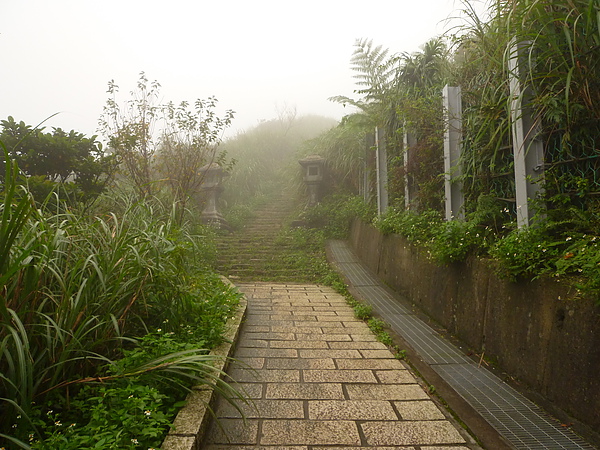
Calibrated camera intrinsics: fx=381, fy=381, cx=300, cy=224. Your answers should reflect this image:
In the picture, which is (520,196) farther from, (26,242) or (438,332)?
(26,242)

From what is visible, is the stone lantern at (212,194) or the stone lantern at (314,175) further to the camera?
the stone lantern at (314,175)

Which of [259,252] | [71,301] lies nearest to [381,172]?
[259,252]

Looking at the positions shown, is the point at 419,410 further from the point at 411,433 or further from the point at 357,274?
the point at 357,274

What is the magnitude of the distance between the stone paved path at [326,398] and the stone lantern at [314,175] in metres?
7.81

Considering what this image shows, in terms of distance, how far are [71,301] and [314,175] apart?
387 inches

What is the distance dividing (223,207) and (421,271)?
905 cm

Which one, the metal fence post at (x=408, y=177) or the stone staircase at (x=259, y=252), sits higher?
the metal fence post at (x=408, y=177)

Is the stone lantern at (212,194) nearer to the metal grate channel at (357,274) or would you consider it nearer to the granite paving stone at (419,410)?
the metal grate channel at (357,274)

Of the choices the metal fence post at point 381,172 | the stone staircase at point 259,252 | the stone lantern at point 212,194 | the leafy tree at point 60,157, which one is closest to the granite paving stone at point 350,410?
the leafy tree at point 60,157

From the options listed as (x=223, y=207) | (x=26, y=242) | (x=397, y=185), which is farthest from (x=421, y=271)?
(x=223, y=207)

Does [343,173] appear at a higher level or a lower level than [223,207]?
higher

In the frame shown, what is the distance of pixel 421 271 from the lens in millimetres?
4367

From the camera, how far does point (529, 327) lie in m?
2.37

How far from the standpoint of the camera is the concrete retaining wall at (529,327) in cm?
192
